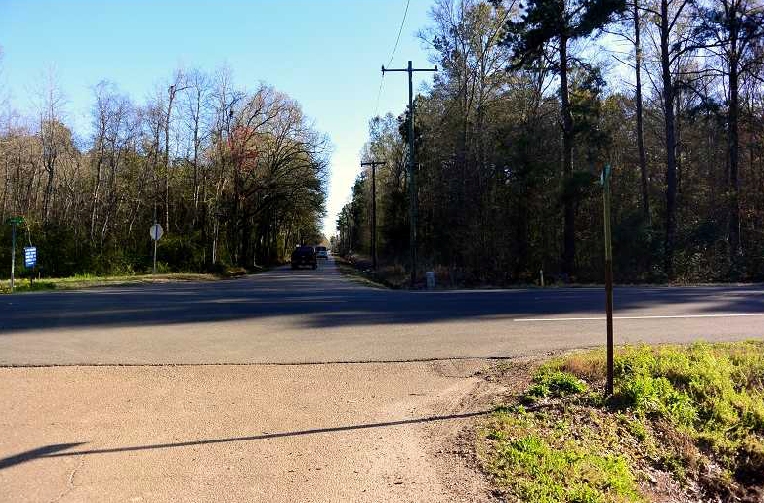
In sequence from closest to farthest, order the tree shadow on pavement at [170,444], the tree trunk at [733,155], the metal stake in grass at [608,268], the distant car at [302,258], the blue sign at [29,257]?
the tree shadow on pavement at [170,444] < the metal stake in grass at [608,268] < the blue sign at [29,257] < the tree trunk at [733,155] < the distant car at [302,258]

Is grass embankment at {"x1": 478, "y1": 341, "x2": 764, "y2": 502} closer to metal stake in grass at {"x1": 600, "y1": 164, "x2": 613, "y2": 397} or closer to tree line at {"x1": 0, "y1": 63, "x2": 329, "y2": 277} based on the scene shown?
metal stake in grass at {"x1": 600, "y1": 164, "x2": 613, "y2": 397}

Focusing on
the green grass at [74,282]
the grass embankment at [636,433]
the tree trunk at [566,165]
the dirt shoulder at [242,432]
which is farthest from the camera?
the tree trunk at [566,165]

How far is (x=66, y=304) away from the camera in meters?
15.0

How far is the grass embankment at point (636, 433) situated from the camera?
4754 millimetres

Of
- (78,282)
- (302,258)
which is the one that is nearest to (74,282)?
(78,282)

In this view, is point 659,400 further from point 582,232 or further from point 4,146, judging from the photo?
point 4,146

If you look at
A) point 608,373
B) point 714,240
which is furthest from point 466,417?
point 714,240

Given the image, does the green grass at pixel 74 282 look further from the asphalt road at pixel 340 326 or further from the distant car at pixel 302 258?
the distant car at pixel 302 258

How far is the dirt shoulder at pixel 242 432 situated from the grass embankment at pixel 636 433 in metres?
0.43

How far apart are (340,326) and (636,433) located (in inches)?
261

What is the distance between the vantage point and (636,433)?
5.91 meters

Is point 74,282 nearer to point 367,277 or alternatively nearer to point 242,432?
point 367,277

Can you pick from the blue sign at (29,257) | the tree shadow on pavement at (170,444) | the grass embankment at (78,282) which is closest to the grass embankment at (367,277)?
the grass embankment at (78,282)

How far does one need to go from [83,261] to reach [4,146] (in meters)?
10.0
